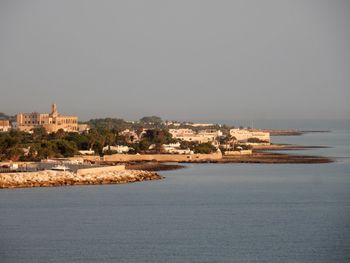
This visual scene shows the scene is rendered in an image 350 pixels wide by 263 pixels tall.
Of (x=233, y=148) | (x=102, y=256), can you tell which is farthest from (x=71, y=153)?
(x=102, y=256)

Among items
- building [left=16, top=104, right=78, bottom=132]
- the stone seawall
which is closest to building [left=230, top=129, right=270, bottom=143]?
building [left=16, top=104, right=78, bottom=132]

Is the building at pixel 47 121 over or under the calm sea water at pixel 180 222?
over

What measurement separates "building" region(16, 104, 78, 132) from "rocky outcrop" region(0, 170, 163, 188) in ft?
161

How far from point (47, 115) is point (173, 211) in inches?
2871

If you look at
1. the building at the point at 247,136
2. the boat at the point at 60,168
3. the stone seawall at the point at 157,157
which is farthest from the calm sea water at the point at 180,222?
the building at the point at 247,136

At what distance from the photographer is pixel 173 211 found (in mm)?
36000

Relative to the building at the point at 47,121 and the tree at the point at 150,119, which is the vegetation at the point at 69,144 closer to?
the building at the point at 47,121

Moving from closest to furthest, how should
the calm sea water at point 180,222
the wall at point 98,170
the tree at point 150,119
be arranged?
1. the calm sea water at point 180,222
2. the wall at point 98,170
3. the tree at point 150,119

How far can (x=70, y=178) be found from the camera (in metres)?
47.3

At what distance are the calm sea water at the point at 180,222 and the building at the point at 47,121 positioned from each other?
51948mm

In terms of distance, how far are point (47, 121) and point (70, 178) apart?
58.9 meters

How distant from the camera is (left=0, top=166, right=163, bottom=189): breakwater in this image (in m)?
45.5

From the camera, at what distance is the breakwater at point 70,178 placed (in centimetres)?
4547

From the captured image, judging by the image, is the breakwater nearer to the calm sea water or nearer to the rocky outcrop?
the rocky outcrop
